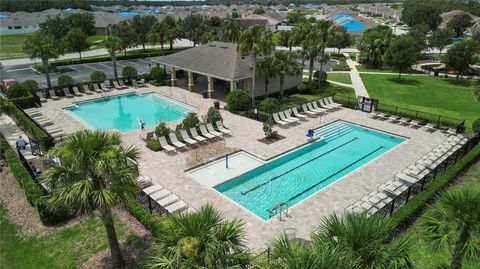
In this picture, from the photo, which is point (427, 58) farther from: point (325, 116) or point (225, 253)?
point (225, 253)

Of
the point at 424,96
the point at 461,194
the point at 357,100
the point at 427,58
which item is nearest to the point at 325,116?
the point at 357,100

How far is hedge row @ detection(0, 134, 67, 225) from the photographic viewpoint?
14195mm

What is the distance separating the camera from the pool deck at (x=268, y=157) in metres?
15.0

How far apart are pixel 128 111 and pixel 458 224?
27.9 meters

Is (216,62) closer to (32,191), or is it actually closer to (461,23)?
(32,191)

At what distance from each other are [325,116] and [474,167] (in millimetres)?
11855

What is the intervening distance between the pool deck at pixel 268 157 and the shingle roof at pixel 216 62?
3551 mm

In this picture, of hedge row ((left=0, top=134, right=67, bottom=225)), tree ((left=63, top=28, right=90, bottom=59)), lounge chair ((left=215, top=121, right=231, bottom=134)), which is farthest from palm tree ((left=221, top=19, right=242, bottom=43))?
hedge row ((left=0, top=134, right=67, bottom=225))

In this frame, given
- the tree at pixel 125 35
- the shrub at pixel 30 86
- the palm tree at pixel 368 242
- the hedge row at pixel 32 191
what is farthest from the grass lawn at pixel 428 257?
the tree at pixel 125 35

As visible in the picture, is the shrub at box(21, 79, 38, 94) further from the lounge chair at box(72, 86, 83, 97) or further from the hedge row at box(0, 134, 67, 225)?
the hedge row at box(0, 134, 67, 225)

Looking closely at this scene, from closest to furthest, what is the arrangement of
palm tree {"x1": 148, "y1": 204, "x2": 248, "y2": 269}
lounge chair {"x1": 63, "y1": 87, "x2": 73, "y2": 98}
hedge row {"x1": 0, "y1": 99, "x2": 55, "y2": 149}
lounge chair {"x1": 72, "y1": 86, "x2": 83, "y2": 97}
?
1. palm tree {"x1": 148, "y1": 204, "x2": 248, "y2": 269}
2. hedge row {"x1": 0, "y1": 99, "x2": 55, "y2": 149}
3. lounge chair {"x1": 63, "y1": 87, "x2": 73, "y2": 98}
4. lounge chair {"x1": 72, "y1": 86, "x2": 83, "y2": 97}

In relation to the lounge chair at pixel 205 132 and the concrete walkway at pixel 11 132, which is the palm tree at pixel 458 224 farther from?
the concrete walkway at pixel 11 132

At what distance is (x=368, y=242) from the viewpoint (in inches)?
332

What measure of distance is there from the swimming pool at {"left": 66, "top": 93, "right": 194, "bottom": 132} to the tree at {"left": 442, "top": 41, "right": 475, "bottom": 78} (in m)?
35.1
